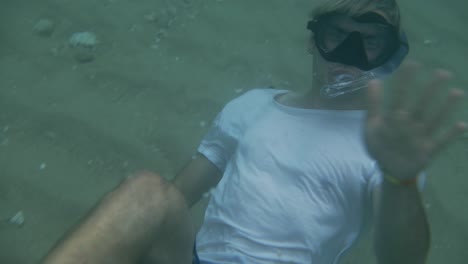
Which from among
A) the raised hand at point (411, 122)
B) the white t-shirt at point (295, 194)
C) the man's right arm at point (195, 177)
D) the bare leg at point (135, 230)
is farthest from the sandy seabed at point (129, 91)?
the raised hand at point (411, 122)

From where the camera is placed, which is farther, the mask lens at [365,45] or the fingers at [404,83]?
the mask lens at [365,45]

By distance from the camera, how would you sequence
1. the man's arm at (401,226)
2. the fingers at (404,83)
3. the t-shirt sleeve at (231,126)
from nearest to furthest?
the fingers at (404,83) < the man's arm at (401,226) < the t-shirt sleeve at (231,126)

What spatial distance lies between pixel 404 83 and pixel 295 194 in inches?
35.7

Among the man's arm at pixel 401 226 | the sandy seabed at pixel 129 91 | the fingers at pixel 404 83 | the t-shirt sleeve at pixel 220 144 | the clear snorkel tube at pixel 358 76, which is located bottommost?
the sandy seabed at pixel 129 91

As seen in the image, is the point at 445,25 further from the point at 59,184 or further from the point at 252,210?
the point at 59,184

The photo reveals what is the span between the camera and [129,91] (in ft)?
12.3

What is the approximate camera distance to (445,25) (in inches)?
212

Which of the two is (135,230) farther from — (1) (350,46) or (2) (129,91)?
(2) (129,91)

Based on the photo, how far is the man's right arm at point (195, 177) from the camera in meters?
2.58

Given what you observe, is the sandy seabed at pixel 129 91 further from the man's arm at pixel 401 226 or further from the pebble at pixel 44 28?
the man's arm at pixel 401 226

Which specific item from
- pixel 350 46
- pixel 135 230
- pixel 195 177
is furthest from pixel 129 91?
pixel 350 46

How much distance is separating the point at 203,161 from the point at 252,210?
0.61 meters

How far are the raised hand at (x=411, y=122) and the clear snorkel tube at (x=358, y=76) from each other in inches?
29.7

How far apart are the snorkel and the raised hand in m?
0.75
